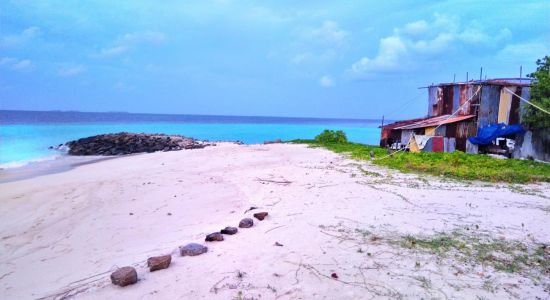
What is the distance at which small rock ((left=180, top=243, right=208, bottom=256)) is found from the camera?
515 cm

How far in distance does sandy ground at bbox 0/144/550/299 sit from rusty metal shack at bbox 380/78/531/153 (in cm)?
683

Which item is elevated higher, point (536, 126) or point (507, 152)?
point (536, 126)

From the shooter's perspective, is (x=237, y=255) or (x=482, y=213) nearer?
(x=237, y=255)

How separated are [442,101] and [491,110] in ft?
9.31

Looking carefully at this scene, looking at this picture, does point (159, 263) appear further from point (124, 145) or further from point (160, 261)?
point (124, 145)

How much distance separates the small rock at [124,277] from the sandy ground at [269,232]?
0.31 ft

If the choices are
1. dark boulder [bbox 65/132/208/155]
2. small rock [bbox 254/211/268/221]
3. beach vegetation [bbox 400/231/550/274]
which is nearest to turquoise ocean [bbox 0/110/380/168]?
dark boulder [bbox 65/132/208/155]

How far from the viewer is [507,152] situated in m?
16.8

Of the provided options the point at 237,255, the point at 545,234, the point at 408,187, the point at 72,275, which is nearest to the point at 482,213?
the point at 545,234

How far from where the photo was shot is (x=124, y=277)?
171 inches

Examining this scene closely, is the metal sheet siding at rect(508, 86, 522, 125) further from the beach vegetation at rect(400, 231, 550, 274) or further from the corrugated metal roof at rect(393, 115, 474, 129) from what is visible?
the beach vegetation at rect(400, 231, 550, 274)

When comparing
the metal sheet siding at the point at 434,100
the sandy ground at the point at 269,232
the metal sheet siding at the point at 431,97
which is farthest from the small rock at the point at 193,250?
the metal sheet siding at the point at 431,97

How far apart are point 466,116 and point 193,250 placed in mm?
15696

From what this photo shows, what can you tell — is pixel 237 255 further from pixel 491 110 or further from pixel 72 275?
pixel 491 110
